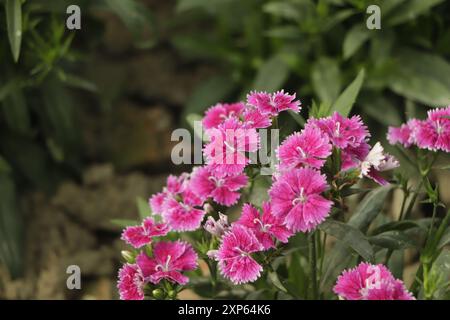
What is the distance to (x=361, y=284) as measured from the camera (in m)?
1.33

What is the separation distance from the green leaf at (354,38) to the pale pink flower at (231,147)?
3.23 feet

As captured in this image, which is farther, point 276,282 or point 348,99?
point 348,99

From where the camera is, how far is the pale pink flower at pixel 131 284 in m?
1.46

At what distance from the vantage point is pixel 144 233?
61.3 inches

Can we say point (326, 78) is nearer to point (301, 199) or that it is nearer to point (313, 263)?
point (313, 263)

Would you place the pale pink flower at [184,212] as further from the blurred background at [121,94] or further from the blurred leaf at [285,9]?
the blurred leaf at [285,9]

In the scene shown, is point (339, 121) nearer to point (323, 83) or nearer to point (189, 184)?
point (189, 184)

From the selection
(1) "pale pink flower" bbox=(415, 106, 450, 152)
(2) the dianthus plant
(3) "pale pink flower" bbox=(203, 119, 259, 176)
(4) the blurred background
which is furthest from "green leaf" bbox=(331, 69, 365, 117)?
(4) the blurred background

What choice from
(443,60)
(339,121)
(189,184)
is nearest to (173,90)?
(443,60)

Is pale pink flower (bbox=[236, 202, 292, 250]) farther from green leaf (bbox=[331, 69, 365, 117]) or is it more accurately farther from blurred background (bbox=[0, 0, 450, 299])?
blurred background (bbox=[0, 0, 450, 299])

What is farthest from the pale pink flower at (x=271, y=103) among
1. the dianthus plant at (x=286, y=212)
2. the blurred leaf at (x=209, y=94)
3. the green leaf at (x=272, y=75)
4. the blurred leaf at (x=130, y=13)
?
the blurred leaf at (x=209, y=94)

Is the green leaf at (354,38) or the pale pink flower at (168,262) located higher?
the green leaf at (354,38)

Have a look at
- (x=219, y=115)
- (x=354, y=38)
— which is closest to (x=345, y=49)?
(x=354, y=38)

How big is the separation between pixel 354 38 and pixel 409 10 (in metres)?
0.20
